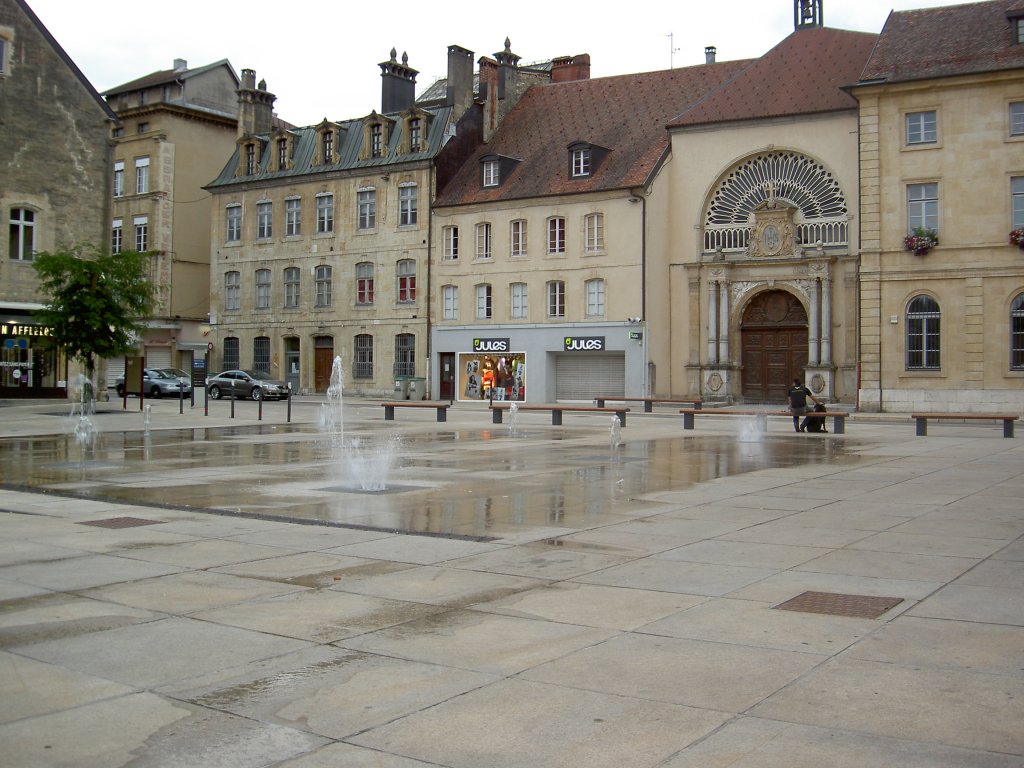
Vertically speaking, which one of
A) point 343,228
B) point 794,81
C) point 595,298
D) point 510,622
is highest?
point 794,81

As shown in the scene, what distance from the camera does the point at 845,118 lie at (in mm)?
40344

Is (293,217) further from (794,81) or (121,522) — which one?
(121,522)

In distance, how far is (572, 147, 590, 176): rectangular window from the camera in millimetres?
45844

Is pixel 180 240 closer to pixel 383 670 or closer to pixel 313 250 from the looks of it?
pixel 313 250

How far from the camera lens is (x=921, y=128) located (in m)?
37.2

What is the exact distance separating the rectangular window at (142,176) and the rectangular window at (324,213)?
1145cm

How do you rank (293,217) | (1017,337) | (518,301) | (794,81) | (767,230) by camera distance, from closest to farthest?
(1017,337) → (767,230) → (794,81) → (518,301) → (293,217)

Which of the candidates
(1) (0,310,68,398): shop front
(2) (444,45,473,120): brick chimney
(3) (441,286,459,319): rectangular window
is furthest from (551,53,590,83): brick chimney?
(1) (0,310,68,398): shop front

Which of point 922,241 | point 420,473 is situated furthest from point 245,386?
point 420,473

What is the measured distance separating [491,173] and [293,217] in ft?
38.8

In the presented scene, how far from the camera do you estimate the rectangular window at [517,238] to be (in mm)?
47156

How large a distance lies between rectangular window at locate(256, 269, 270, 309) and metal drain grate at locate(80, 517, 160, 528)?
149 ft

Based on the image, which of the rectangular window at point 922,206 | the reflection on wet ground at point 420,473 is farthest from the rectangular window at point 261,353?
the rectangular window at point 922,206

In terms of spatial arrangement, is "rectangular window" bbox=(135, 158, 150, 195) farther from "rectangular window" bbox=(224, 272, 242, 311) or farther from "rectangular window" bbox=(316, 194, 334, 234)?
"rectangular window" bbox=(316, 194, 334, 234)
